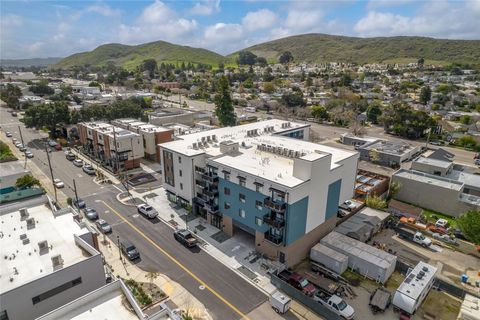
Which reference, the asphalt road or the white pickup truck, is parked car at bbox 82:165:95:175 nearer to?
the asphalt road

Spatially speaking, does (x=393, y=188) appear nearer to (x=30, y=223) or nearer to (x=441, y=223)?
(x=441, y=223)

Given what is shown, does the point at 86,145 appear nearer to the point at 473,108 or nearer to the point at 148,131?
the point at 148,131

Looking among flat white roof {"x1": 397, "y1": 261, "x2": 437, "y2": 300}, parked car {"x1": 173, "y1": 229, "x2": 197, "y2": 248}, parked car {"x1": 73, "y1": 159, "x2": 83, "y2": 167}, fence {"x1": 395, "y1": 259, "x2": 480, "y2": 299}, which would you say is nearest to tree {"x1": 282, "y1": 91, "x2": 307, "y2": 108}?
parked car {"x1": 73, "y1": 159, "x2": 83, "y2": 167}

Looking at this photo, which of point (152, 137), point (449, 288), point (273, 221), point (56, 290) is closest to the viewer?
point (56, 290)

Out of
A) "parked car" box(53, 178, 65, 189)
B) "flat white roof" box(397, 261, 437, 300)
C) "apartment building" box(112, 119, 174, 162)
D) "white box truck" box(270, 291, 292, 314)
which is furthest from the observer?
"apartment building" box(112, 119, 174, 162)

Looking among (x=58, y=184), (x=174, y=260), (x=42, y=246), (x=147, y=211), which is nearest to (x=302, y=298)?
(x=174, y=260)

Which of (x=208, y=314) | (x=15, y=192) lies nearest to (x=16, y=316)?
(x=208, y=314)

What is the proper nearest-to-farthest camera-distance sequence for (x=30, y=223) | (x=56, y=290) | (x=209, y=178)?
(x=56, y=290), (x=30, y=223), (x=209, y=178)

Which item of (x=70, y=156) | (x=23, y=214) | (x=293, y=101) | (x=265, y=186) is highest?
(x=265, y=186)
